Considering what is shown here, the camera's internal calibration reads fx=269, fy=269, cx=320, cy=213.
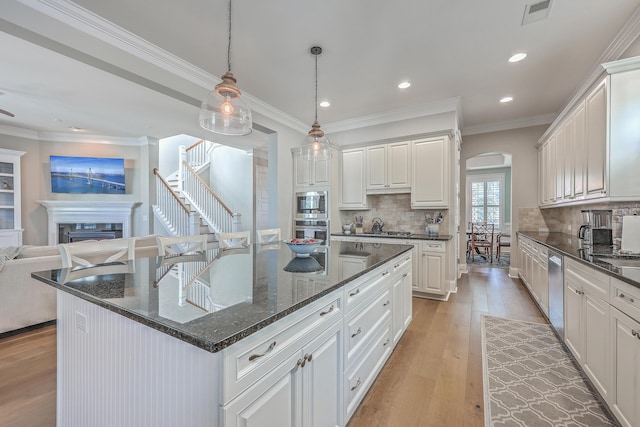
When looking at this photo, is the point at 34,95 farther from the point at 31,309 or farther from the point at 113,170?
the point at 31,309

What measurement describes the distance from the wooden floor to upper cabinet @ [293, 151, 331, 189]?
2.52 metres

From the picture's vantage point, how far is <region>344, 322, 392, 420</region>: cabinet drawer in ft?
5.17

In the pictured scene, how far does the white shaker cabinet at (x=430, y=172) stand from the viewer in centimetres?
→ 395

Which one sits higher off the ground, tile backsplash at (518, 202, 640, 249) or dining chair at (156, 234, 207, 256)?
tile backsplash at (518, 202, 640, 249)

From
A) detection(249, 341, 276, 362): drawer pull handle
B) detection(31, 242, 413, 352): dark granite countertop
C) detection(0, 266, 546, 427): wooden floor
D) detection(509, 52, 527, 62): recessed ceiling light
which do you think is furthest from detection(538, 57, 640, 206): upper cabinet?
detection(249, 341, 276, 362): drawer pull handle

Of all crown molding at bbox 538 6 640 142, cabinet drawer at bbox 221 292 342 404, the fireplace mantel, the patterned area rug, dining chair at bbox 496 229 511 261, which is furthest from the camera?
dining chair at bbox 496 229 511 261

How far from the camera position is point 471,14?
2.25 metres

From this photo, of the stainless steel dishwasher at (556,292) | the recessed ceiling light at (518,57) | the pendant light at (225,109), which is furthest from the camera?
the recessed ceiling light at (518,57)

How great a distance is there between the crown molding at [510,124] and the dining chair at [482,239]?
2609 mm

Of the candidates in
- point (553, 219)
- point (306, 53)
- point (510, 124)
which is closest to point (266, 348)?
point (306, 53)

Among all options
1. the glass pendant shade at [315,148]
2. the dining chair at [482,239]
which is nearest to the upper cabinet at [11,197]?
the glass pendant shade at [315,148]

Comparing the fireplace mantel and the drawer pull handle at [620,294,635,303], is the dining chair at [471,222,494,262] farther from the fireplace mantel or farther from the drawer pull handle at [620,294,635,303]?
the fireplace mantel

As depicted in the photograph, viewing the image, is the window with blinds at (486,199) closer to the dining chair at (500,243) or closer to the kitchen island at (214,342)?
the dining chair at (500,243)

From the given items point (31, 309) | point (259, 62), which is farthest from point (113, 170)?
point (259, 62)
